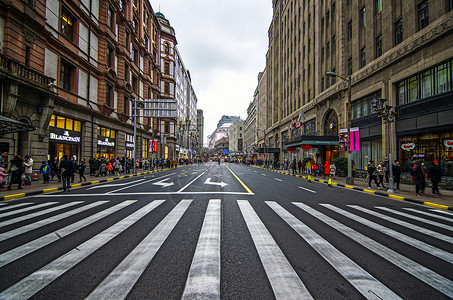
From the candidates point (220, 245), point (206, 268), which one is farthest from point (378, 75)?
point (206, 268)

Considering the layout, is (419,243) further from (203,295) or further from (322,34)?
(322,34)

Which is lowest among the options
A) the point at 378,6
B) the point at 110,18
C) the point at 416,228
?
the point at 416,228

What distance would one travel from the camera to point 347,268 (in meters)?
3.24

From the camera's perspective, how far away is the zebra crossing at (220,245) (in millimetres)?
2730

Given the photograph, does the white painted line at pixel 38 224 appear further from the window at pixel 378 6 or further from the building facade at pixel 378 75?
the window at pixel 378 6

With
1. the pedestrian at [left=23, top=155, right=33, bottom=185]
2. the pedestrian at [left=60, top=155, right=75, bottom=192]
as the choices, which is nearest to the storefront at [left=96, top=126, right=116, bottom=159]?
the pedestrian at [left=23, top=155, right=33, bottom=185]

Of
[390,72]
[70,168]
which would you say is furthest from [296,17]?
[70,168]

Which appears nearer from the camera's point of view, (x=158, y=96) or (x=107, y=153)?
(x=107, y=153)

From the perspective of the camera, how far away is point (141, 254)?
3633 mm

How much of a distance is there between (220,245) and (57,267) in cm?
251

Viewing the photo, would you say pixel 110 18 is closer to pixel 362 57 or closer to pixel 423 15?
pixel 362 57

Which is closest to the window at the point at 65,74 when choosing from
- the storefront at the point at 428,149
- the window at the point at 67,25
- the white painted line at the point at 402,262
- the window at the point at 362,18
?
the window at the point at 67,25

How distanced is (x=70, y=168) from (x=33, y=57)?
380 inches

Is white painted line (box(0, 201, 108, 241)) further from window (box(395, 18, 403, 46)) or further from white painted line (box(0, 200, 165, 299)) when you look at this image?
window (box(395, 18, 403, 46))
